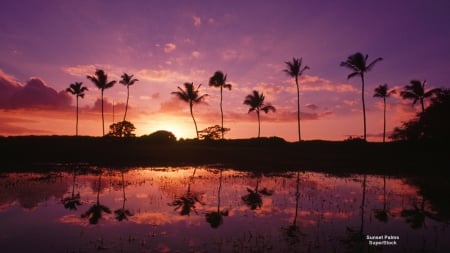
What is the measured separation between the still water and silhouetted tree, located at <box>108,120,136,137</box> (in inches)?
1445

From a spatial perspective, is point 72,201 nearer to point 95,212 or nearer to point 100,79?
point 95,212

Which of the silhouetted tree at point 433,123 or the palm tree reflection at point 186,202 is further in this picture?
the silhouetted tree at point 433,123

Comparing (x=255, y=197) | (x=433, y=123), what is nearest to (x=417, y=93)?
(x=433, y=123)

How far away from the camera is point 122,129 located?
193ft

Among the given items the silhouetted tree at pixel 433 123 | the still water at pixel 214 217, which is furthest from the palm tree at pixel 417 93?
the still water at pixel 214 217

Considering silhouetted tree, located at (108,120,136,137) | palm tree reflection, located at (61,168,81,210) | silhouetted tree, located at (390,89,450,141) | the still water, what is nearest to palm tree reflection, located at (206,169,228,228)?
the still water

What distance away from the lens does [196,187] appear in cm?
2062

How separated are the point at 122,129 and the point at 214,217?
162ft

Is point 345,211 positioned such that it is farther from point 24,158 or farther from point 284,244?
point 24,158

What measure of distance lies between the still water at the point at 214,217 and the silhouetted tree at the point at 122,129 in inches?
1445

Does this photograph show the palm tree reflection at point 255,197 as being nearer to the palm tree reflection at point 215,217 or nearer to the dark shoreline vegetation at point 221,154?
the palm tree reflection at point 215,217

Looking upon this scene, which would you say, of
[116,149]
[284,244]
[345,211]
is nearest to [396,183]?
[345,211]

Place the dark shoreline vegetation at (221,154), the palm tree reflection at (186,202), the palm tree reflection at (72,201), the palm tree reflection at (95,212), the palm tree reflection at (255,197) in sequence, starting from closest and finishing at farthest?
the palm tree reflection at (95,212), the palm tree reflection at (186,202), the palm tree reflection at (72,201), the palm tree reflection at (255,197), the dark shoreline vegetation at (221,154)

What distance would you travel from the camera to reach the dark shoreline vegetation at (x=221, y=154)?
124ft
